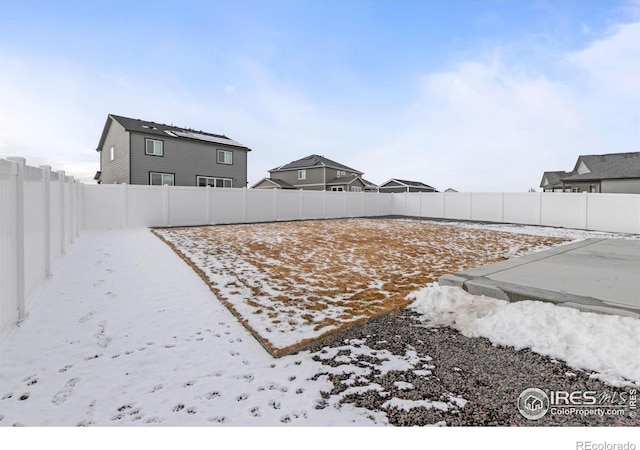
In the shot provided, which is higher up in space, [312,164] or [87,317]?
[312,164]

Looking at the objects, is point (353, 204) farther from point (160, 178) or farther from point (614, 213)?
point (614, 213)

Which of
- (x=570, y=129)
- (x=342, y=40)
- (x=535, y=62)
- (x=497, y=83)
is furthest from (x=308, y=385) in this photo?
(x=570, y=129)

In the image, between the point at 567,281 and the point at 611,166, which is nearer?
the point at 567,281

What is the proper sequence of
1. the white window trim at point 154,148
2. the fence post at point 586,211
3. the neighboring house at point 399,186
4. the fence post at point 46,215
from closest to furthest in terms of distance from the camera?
the fence post at point 46,215
the fence post at point 586,211
the white window trim at point 154,148
the neighboring house at point 399,186

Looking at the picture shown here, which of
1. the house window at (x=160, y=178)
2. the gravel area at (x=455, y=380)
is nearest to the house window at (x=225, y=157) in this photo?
the house window at (x=160, y=178)

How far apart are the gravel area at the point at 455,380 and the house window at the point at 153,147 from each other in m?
19.9

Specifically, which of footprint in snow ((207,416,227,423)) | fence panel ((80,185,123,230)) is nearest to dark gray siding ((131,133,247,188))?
fence panel ((80,185,123,230))

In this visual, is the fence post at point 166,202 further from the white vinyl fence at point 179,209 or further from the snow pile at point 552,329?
the snow pile at point 552,329

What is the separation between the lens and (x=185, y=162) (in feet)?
68.1

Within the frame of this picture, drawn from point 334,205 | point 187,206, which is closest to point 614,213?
point 334,205

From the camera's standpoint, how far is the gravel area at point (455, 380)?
1.95 m

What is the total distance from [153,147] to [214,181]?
4.24 metres
